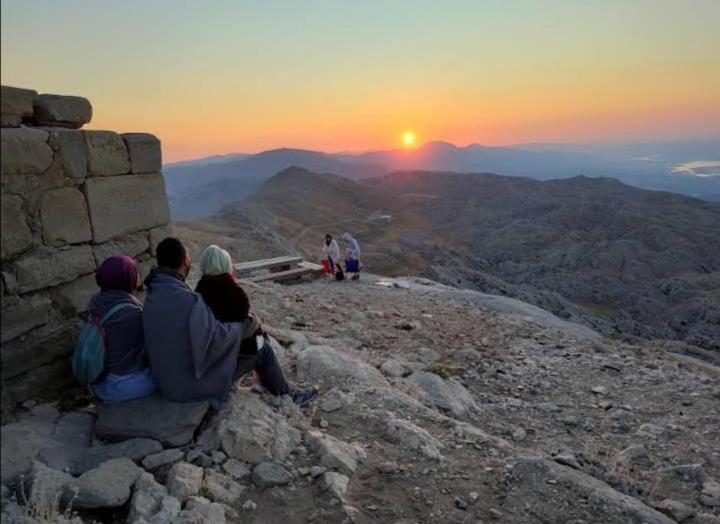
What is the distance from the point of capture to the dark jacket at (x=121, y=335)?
14.3 ft

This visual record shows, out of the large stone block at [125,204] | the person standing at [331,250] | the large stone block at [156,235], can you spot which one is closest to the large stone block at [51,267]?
the large stone block at [125,204]

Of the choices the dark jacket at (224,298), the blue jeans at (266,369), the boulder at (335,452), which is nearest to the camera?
the boulder at (335,452)

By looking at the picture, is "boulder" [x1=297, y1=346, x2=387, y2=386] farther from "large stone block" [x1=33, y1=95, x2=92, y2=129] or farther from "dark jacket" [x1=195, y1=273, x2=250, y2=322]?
"large stone block" [x1=33, y1=95, x2=92, y2=129]

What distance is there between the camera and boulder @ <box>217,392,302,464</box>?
4395 mm

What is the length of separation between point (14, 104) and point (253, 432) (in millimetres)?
3291

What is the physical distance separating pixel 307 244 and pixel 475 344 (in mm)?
28348

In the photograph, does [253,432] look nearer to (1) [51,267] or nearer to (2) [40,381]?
(2) [40,381]

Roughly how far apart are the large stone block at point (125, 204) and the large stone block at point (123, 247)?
0.07 meters

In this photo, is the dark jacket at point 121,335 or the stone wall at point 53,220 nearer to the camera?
the stone wall at point 53,220

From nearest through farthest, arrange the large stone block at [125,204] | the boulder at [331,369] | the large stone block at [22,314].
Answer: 1. the large stone block at [22,314]
2. the large stone block at [125,204]
3. the boulder at [331,369]

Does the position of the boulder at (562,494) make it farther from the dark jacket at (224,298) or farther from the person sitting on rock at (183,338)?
the dark jacket at (224,298)

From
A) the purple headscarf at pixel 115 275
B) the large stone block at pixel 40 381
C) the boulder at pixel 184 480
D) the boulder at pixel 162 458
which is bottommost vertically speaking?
the boulder at pixel 184 480

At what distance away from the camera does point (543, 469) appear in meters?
4.80

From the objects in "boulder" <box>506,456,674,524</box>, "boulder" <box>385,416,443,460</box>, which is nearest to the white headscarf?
"boulder" <box>385,416,443,460</box>
